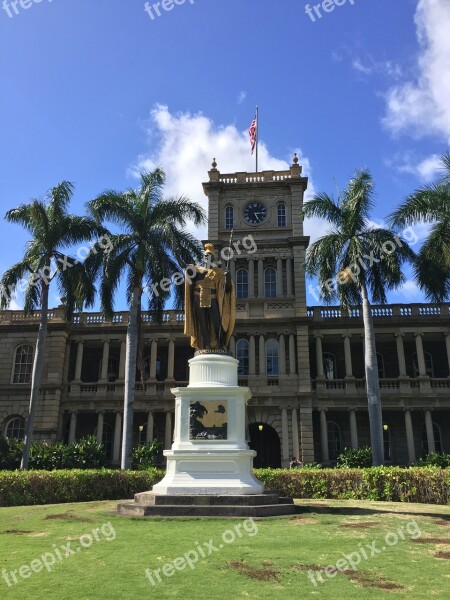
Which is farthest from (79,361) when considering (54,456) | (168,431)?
(54,456)

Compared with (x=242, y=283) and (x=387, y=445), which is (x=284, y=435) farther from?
(x=242, y=283)

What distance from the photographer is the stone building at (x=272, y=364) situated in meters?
30.6

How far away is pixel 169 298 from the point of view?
23984 millimetres

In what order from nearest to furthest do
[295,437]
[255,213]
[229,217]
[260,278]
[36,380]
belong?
[36,380] → [295,437] → [260,278] → [255,213] → [229,217]

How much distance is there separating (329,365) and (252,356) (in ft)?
18.4

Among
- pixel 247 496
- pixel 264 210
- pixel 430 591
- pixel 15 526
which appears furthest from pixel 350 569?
pixel 264 210

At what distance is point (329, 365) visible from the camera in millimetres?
34000

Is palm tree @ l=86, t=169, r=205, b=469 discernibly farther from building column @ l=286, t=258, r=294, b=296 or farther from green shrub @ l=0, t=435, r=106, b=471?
building column @ l=286, t=258, r=294, b=296

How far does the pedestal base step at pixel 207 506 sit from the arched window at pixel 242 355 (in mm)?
20729

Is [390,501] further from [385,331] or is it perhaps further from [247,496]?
[385,331]

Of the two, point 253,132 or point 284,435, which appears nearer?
point 284,435

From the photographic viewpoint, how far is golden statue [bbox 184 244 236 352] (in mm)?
12773

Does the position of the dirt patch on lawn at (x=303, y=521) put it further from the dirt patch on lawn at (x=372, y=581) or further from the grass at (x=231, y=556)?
the dirt patch on lawn at (x=372, y=581)

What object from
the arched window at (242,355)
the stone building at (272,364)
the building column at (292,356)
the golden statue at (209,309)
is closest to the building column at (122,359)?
the stone building at (272,364)
